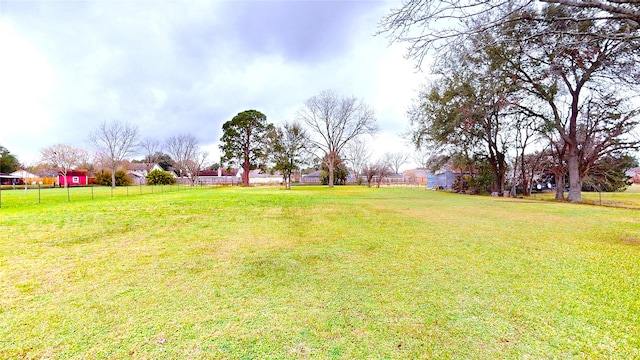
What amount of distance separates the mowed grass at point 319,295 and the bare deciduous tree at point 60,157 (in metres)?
40.6

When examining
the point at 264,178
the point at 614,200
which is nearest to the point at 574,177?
the point at 614,200

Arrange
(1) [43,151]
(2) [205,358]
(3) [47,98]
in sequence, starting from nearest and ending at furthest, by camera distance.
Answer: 1. (2) [205,358]
2. (3) [47,98]
3. (1) [43,151]

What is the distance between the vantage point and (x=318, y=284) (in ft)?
8.89

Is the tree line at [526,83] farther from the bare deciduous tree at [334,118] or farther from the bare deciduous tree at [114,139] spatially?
the bare deciduous tree at [114,139]

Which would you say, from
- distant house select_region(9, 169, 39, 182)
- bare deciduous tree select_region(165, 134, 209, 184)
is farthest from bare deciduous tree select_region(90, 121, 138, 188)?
distant house select_region(9, 169, 39, 182)

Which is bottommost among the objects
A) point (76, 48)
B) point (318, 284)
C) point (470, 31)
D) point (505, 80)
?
point (318, 284)

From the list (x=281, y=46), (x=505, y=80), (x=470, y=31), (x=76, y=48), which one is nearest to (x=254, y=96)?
(x=281, y=46)

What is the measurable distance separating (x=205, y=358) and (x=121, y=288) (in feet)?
5.35

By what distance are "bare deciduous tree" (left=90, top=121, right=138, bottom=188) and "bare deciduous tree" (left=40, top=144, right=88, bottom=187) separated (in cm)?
927

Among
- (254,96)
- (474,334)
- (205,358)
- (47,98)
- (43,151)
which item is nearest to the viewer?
(205,358)

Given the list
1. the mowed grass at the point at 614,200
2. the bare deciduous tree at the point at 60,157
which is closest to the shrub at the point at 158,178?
the bare deciduous tree at the point at 60,157

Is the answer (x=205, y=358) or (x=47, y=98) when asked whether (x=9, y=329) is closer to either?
(x=205, y=358)

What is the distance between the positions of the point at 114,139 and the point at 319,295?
117 ft

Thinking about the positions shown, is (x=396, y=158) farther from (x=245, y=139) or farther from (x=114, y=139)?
(x=114, y=139)
